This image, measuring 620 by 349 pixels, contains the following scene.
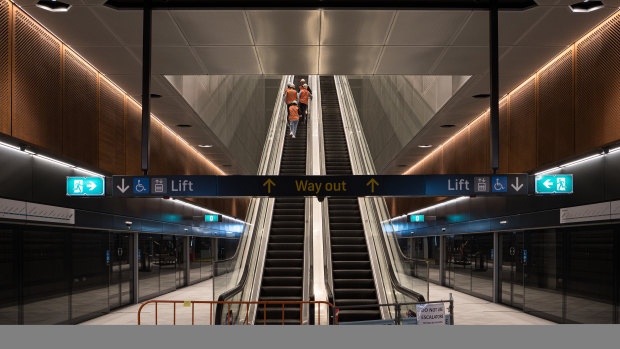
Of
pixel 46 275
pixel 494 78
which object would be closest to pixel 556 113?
pixel 494 78

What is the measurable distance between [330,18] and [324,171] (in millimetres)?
9790

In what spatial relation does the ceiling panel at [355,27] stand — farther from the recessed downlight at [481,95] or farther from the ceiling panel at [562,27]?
the recessed downlight at [481,95]

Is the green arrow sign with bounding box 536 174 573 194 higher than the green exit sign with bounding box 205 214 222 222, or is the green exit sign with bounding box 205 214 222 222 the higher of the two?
the green arrow sign with bounding box 536 174 573 194

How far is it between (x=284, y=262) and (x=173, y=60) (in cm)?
559

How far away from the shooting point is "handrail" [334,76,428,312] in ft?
36.2

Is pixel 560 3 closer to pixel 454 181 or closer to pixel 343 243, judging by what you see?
pixel 454 181

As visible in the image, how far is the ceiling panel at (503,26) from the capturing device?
768cm

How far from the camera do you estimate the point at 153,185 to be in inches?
299

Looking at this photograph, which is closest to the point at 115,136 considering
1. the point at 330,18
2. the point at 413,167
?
the point at 330,18

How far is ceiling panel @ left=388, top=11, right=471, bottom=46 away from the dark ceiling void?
335 mm

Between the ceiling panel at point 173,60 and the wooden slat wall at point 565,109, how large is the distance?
675 centimetres

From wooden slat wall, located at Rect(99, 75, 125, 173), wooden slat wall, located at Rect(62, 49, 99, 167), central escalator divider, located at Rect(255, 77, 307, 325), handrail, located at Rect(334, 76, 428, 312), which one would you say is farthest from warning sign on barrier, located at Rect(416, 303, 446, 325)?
wooden slat wall, located at Rect(99, 75, 125, 173)

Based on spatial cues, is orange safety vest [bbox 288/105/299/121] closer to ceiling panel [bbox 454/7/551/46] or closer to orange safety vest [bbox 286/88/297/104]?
orange safety vest [bbox 286/88/297/104]

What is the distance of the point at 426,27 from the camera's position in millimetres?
8289
